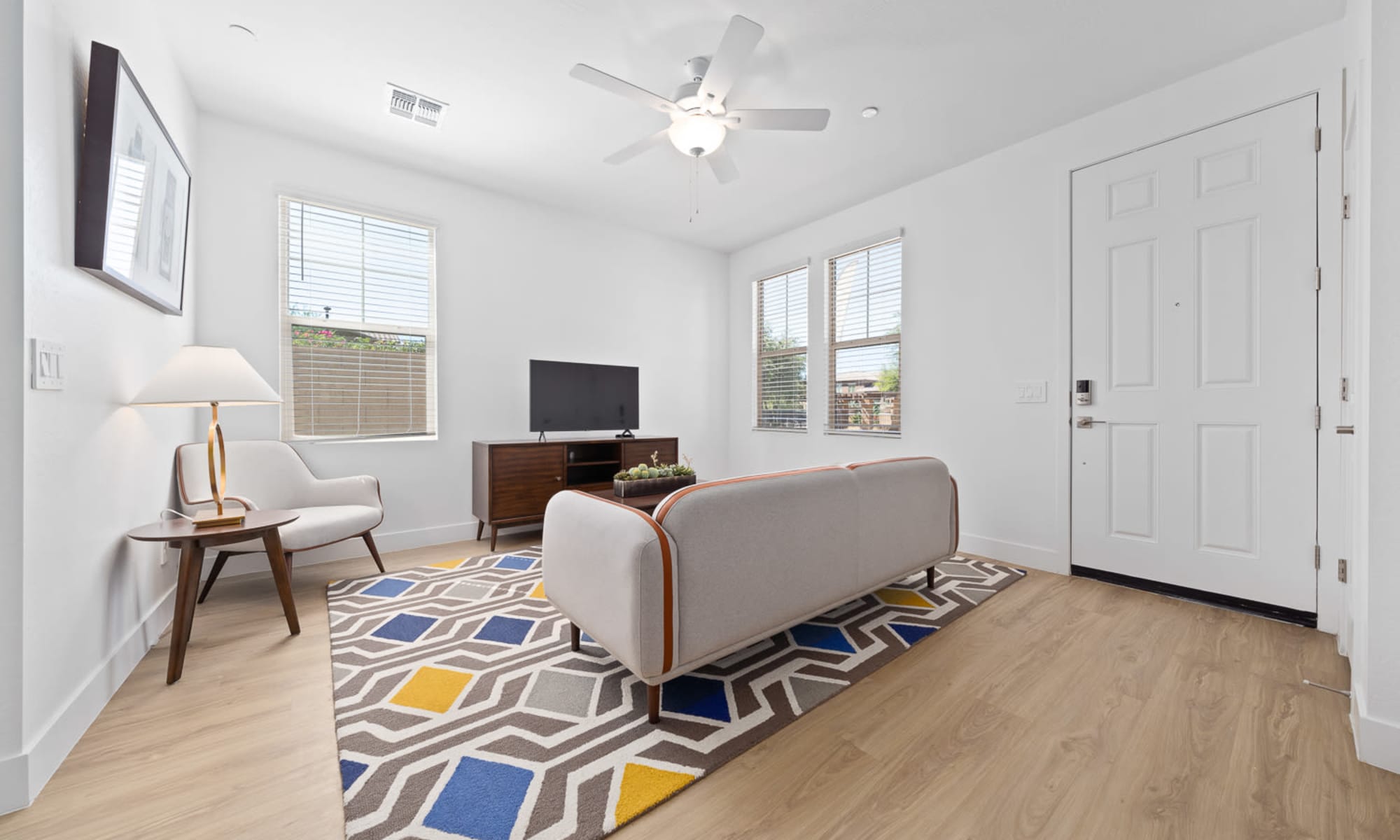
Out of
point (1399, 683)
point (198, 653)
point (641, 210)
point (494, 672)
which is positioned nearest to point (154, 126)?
point (198, 653)

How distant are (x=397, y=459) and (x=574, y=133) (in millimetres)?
2443

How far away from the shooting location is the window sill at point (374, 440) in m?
3.22

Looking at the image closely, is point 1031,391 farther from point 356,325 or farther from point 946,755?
point 356,325

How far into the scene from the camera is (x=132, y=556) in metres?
1.97

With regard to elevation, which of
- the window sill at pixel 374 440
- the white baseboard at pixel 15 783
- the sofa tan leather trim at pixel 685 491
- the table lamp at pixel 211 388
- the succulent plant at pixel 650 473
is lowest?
the white baseboard at pixel 15 783

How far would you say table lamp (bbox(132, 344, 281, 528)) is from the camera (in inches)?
76.5

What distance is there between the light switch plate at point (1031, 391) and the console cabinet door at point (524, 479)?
3135 mm

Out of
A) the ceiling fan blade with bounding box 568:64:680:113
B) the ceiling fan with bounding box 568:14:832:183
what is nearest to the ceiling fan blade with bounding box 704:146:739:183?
the ceiling fan with bounding box 568:14:832:183

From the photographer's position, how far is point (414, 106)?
2852mm

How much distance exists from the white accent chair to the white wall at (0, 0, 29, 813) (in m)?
1.10

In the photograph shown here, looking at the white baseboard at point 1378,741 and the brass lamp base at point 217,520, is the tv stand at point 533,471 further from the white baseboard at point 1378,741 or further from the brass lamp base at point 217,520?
the white baseboard at point 1378,741

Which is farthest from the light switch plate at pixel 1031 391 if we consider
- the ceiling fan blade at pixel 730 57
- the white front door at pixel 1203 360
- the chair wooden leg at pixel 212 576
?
the chair wooden leg at pixel 212 576

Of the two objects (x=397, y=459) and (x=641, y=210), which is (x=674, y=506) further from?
(x=641, y=210)

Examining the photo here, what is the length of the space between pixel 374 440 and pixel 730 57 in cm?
314
